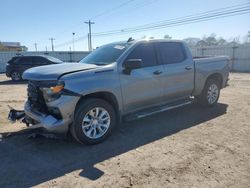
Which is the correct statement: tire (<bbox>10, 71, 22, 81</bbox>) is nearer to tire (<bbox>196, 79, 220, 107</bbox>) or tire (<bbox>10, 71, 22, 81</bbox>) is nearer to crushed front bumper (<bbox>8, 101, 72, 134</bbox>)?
crushed front bumper (<bbox>8, 101, 72, 134</bbox>)

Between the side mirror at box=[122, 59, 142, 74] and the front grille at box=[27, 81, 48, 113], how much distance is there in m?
1.66

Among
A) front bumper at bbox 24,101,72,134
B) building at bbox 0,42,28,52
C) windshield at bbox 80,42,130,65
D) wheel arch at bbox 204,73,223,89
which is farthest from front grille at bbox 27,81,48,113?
building at bbox 0,42,28,52

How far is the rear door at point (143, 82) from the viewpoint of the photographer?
4934mm

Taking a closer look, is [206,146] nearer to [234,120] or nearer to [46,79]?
[234,120]

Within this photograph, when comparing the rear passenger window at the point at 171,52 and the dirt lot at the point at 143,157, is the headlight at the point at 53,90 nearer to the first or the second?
the dirt lot at the point at 143,157

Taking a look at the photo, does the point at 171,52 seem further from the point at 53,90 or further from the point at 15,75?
the point at 15,75

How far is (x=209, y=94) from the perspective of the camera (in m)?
6.94

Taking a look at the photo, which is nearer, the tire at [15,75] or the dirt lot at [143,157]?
the dirt lot at [143,157]

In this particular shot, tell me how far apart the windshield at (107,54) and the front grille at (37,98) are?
1.40 meters

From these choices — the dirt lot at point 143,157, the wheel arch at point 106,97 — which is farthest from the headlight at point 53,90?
the dirt lot at point 143,157

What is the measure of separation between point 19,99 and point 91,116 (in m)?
5.94

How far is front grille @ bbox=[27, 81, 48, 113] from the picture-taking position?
4398 mm

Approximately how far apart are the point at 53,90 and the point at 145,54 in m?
2.22

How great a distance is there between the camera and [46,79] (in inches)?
163
